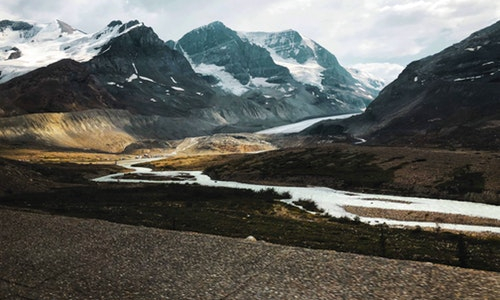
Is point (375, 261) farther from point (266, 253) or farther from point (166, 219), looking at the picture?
point (166, 219)

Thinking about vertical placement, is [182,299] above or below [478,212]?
above

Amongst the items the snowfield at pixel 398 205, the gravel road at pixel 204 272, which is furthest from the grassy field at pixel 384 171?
the gravel road at pixel 204 272

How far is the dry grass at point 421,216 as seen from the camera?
61.5m

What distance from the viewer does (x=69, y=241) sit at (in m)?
31.7

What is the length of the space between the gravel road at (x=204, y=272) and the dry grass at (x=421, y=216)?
41054 millimetres

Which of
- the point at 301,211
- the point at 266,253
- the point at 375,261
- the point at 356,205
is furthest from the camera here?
the point at 356,205

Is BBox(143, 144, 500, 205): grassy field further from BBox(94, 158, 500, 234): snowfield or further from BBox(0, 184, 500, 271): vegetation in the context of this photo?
BBox(0, 184, 500, 271): vegetation

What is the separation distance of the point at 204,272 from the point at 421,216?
5073 cm

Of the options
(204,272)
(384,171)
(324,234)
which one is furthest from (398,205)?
(204,272)

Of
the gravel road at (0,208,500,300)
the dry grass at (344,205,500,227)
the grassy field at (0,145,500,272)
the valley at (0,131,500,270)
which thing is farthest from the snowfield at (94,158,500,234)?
the gravel road at (0,208,500,300)

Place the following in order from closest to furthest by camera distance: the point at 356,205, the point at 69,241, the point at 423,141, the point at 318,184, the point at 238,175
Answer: the point at 69,241, the point at 356,205, the point at 318,184, the point at 238,175, the point at 423,141

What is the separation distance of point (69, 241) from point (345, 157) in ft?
396

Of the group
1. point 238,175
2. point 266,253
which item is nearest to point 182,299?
point 266,253

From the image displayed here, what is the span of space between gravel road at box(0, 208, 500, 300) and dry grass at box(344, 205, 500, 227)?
41.1m
